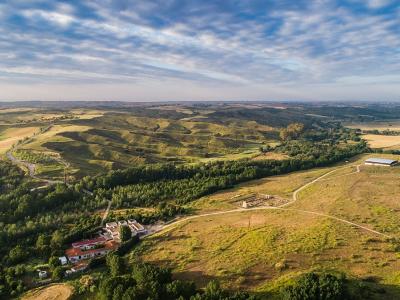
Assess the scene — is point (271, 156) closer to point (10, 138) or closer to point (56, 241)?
point (56, 241)

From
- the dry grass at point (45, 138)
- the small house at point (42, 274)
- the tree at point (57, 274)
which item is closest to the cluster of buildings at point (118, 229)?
the tree at point (57, 274)

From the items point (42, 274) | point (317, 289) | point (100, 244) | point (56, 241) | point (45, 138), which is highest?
point (45, 138)

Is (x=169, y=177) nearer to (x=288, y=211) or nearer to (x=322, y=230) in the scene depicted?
(x=288, y=211)

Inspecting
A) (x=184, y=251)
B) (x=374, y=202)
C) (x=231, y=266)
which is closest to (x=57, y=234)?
(x=184, y=251)

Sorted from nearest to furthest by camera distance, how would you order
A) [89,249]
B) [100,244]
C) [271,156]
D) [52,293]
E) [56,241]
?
[52,293], [89,249], [100,244], [56,241], [271,156]

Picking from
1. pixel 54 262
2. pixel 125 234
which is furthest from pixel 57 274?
pixel 125 234
